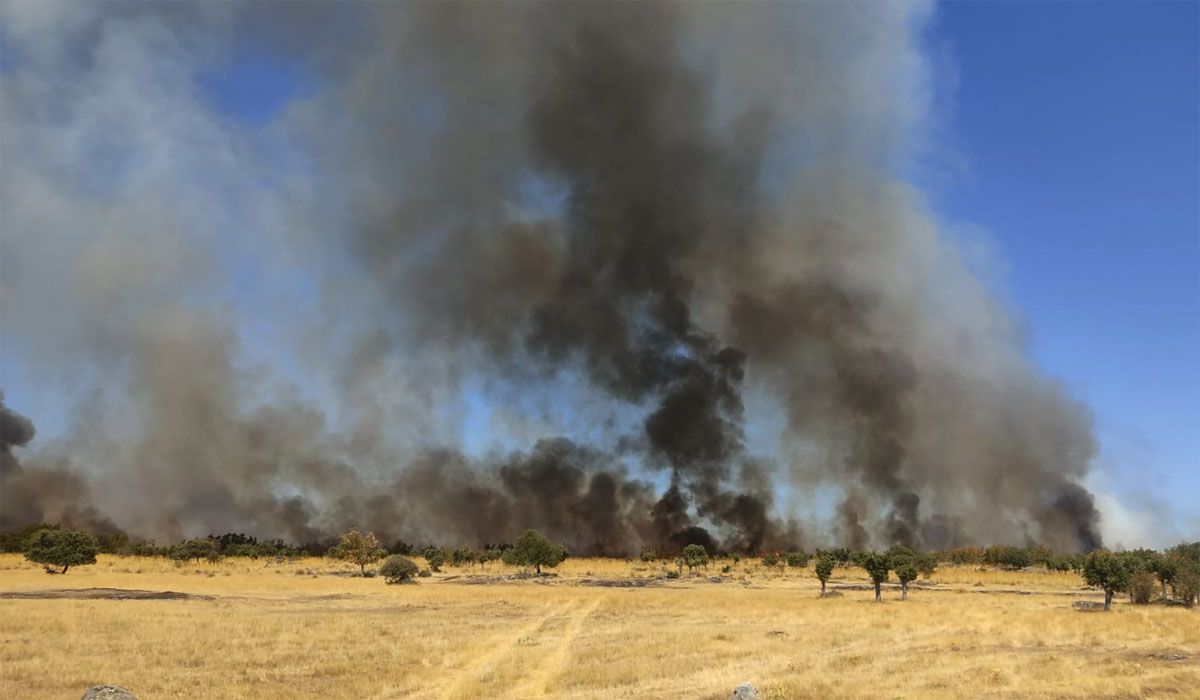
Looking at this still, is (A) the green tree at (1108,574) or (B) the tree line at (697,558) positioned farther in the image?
(B) the tree line at (697,558)

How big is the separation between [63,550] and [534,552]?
5212 centimetres

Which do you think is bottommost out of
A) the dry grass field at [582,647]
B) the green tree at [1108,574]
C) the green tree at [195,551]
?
the green tree at [195,551]

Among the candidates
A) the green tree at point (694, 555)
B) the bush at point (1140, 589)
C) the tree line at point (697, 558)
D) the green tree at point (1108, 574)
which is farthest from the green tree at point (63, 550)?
the bush at point (1140, 589)

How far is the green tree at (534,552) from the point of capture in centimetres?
9812

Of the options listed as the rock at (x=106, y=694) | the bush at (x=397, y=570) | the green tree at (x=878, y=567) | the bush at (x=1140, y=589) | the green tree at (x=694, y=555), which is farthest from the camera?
the green tree at (x=694, y=555)

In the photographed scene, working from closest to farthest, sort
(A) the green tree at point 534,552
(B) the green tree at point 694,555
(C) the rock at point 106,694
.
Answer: (C) the rock at point 106,694 < (A) the green tree at point 534,552 < (B) the green tree at point 694,555

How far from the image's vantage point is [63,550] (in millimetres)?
82438

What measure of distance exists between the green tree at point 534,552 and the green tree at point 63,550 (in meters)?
48.5

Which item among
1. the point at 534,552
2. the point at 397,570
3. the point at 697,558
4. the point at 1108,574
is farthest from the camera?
the point at 697,558

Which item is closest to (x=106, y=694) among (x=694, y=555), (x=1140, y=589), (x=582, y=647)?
(x=582, y=647)

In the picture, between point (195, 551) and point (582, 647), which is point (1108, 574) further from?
point (195, 551)

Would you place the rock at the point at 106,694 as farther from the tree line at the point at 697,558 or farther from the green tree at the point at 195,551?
the green tree at the point at 195,551

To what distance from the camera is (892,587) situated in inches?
3201

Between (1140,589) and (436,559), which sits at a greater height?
Result: (1140,589)
